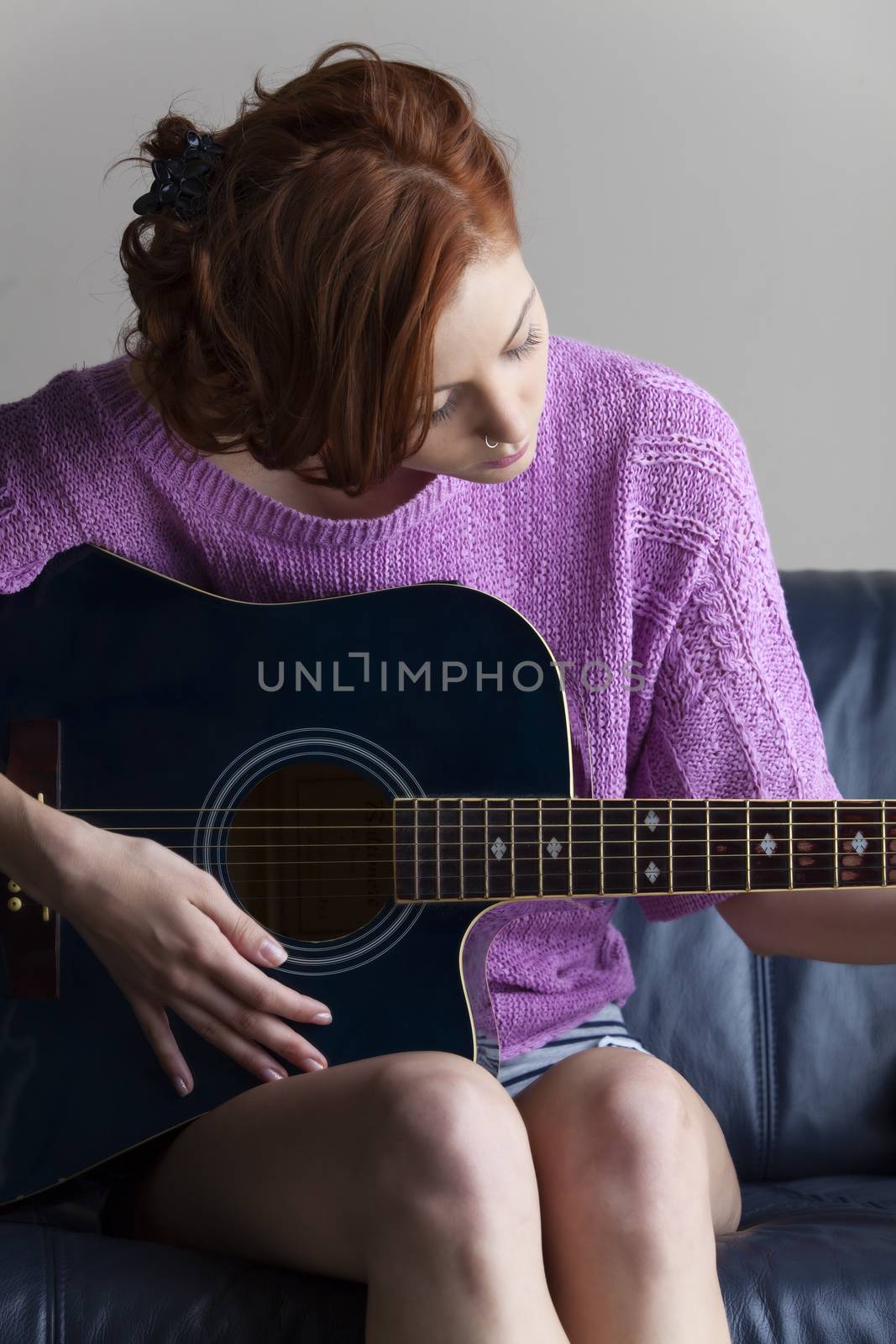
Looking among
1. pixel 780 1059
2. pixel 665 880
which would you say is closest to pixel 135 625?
pixel 665 880

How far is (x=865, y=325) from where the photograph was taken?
1615 mm

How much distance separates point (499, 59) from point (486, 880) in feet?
3.75

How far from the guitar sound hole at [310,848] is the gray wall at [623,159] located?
86 centimetres

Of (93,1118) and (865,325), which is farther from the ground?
(865,325)

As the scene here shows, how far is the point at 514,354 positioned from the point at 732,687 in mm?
341

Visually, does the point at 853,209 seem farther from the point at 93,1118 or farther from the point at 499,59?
the point at 93,1118

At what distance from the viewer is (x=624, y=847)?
891 millimetres

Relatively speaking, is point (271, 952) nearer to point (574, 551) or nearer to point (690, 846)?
point (690, 846)

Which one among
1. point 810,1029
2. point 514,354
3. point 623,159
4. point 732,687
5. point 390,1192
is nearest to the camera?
point 390,1192

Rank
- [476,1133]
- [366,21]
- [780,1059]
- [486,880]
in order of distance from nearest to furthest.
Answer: [476,1133], [486,880], [780,1059], [366,21]

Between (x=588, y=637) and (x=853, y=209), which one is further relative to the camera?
(x=853, y=209)

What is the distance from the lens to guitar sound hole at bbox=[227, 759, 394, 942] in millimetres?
912

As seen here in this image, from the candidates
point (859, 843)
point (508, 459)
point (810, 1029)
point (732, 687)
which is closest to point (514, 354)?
point (508, 459)

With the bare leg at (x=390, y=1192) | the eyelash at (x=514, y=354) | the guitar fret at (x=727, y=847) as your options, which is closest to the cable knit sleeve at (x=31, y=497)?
the eyelash at (x=514, y=354)
